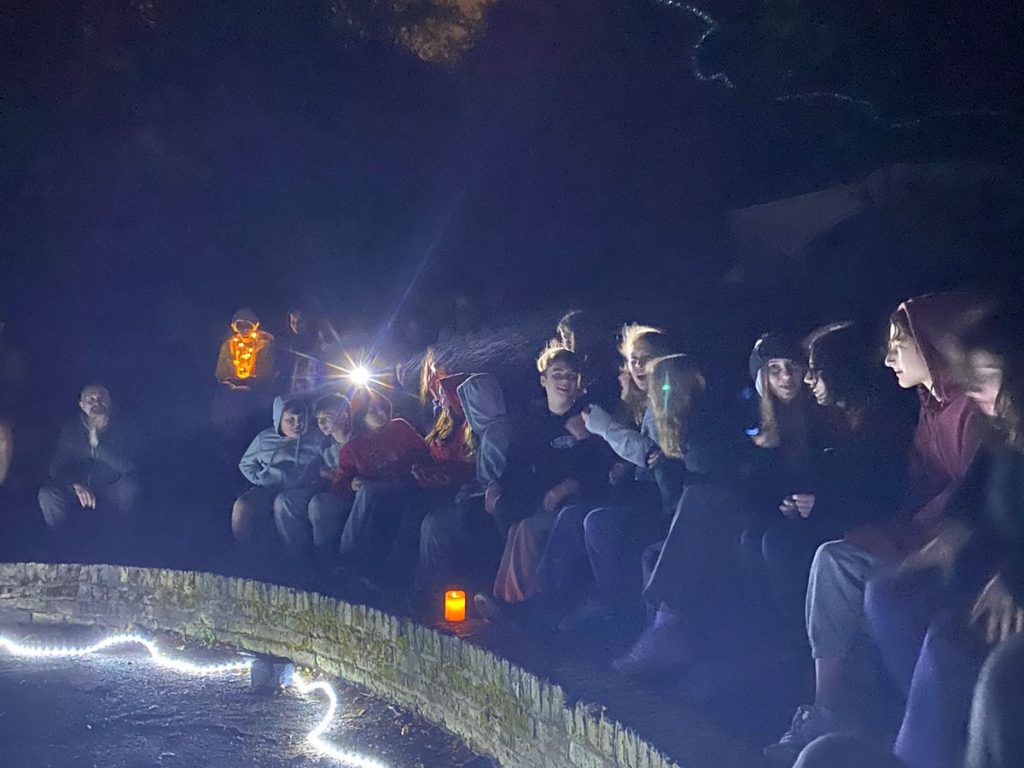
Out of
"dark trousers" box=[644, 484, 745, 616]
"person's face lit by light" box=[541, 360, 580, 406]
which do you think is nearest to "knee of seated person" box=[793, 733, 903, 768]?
"dark trousers" box=[644, 484, 745, 616]

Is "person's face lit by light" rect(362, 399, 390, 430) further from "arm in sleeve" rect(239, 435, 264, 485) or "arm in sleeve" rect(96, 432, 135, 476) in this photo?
"arm in sleeve" rect(96, 432, 135, 476)

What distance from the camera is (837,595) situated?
137 inches

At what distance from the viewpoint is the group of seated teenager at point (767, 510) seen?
310cm

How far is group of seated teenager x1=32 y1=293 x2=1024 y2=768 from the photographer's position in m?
3.10

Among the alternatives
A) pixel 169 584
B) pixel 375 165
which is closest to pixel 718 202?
pixel 375 165

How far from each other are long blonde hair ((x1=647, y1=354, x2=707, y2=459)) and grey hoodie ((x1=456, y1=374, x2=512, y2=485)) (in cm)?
131

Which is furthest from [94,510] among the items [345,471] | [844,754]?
[844,754]

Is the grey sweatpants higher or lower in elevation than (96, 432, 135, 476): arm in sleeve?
lower

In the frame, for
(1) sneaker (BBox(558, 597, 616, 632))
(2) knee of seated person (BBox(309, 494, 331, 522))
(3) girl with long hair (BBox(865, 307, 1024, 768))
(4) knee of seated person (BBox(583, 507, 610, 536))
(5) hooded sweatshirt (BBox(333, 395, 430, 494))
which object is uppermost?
(5) hooded sweatshirt (BBox(333, 395, 430, 494))

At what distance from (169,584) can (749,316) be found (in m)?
5.22

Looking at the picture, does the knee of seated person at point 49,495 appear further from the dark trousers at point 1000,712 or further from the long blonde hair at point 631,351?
the dark trousers at point 1000,712

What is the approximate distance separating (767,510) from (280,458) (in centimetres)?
484

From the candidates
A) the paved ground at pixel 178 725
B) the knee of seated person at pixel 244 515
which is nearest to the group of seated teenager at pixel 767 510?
the paved ground at pixel 178 725

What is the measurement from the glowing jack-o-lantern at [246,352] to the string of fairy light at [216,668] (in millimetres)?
2615
